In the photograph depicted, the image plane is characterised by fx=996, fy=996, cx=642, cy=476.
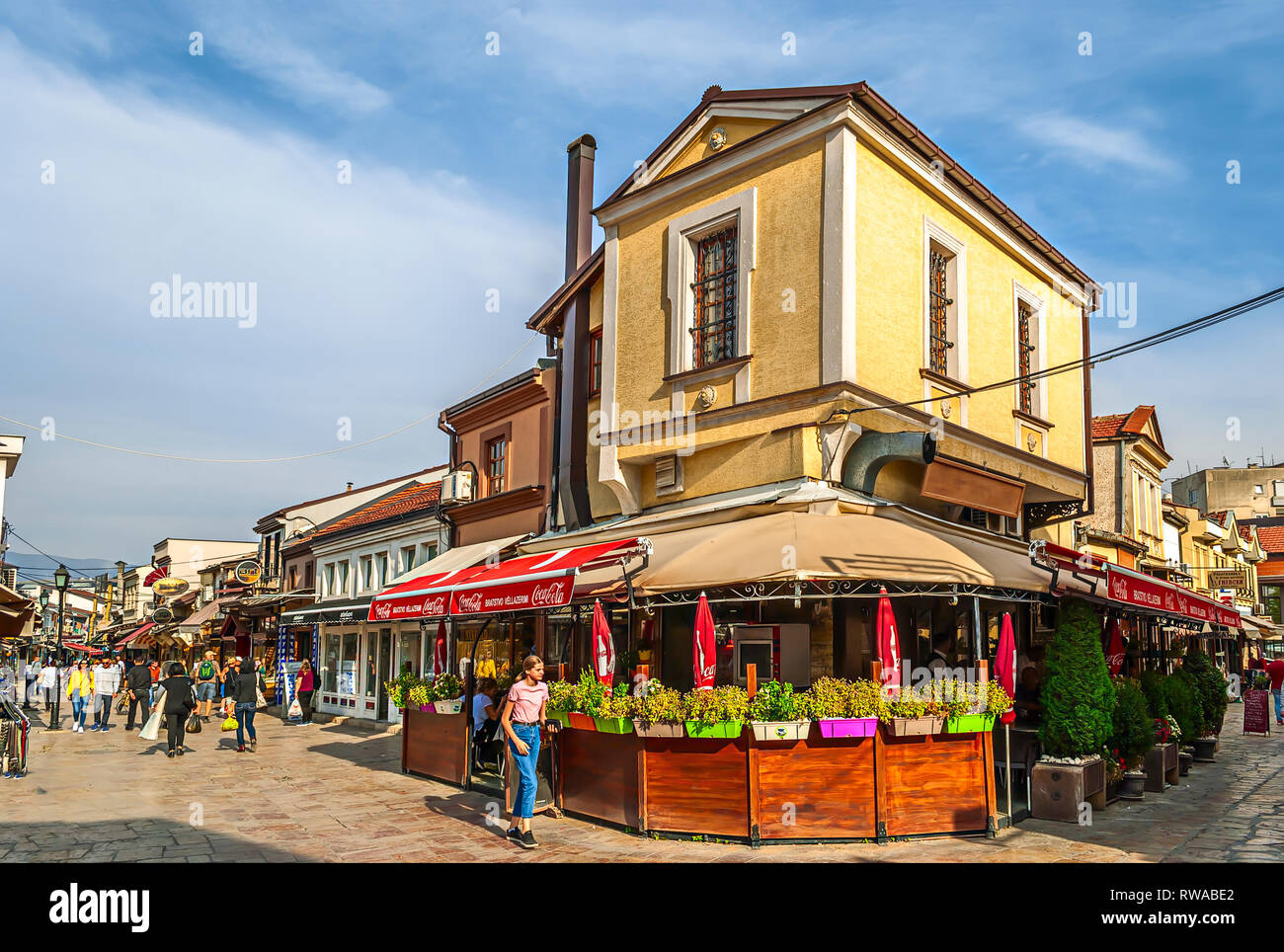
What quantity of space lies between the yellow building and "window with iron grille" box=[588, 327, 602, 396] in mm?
69

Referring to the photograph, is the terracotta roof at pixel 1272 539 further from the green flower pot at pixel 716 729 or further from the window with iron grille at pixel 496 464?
the green flower pot at pixel 716 729

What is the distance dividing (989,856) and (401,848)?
5.54 meters

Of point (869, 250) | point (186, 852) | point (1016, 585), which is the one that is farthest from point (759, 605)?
point (186, 852)

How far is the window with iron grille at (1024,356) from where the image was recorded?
18.0 m

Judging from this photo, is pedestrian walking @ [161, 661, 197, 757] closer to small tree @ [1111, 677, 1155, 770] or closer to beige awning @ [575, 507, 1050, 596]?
beige awning @ [575, 507, 1050, 596]

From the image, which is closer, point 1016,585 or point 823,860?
point 823,860

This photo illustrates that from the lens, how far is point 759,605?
14508mm

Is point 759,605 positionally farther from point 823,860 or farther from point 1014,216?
point 1014,216

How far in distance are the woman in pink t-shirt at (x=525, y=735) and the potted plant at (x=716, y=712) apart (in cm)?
159

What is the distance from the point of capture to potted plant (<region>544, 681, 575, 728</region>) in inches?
444

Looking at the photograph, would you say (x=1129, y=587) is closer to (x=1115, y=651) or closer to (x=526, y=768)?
(x=1115, y=651)

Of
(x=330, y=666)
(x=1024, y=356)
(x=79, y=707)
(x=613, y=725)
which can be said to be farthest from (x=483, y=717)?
(x=330, y=666)

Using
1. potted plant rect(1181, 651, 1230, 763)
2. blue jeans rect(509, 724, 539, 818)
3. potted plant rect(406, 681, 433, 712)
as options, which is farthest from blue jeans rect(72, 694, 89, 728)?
potted plant rect(1181, 651, 1230, 763)

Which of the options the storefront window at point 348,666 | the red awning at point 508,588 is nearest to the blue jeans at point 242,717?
the red awning at point 508,588
